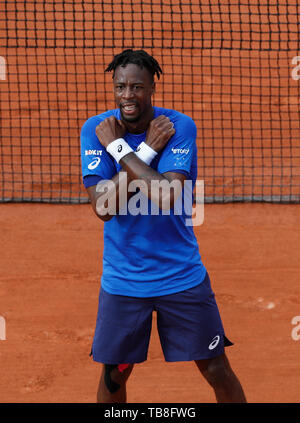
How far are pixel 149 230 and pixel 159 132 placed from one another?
578mm

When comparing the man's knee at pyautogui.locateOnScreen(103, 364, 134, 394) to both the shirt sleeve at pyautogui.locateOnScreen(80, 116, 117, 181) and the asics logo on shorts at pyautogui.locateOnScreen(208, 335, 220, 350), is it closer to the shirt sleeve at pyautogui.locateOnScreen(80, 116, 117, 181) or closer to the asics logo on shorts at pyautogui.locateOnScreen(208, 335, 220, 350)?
the asics logo on shorts at pyautogui.locateOnScreen(208, 335, 220, 350)

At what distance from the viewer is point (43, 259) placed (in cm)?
753

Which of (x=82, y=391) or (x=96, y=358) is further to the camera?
(x=82, y=391)

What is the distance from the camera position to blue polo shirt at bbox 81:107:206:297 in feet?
13.0

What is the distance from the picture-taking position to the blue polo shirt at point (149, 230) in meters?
3.98

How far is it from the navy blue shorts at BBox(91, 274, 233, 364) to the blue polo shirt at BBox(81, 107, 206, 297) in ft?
0.26

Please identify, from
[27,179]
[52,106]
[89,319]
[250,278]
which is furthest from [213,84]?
[89,319]

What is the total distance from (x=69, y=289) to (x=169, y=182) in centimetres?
339

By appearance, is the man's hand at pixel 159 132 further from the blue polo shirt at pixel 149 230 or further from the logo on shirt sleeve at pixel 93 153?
the logo on shirt sleeve at pixel 93 153

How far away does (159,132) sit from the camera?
154 inches

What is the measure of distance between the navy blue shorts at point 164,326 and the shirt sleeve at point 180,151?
75cm

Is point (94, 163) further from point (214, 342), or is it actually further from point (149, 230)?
point (214, 342)

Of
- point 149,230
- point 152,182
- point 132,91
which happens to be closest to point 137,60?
point 132,91
